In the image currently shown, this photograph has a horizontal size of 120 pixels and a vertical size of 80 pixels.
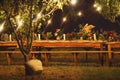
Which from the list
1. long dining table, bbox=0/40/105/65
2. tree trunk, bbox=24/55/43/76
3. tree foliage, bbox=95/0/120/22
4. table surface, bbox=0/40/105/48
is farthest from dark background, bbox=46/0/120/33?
tree trunk, bbox=24/55/43/76

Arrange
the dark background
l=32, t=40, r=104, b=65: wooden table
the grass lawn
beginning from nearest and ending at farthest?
the grass lawn → l=32, t=40, r=104, b=65: wooden table → the dark background

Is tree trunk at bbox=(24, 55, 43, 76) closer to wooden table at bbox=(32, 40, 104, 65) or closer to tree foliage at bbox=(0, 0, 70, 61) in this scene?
tree foliage at bbox=(0, 0, 70, 61)

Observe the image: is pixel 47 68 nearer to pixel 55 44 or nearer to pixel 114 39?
pixel 55 44

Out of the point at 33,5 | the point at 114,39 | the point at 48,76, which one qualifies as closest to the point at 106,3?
the point at 114,39

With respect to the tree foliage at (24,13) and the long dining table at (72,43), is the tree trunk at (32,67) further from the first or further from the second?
the long dining table at (72,43)

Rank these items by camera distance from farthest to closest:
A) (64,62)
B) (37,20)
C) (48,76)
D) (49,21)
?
1. (49,21)
2. (64,62)
3. (37,20)
4. (48,76)

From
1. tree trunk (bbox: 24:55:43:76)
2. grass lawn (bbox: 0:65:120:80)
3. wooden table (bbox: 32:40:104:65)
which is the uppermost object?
wooden table (bbox: 32:40:104:65)

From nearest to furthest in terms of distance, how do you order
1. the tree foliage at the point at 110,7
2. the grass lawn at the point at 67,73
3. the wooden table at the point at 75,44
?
the grass lawn at the point at 67,73 → the wooden table at the point at 75,44 → the tree foliage at the point at 110,7

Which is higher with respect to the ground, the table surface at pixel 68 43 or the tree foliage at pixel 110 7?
the tree foliage at pixel 110 7

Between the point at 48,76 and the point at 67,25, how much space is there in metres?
14.7

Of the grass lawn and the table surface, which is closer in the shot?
the grass lawn

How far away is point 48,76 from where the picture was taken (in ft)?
40.3

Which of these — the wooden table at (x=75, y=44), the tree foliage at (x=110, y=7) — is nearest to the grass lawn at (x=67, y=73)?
the wooden table at (x=75, y=44)

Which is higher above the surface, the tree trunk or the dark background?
the dark background
